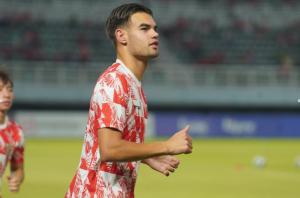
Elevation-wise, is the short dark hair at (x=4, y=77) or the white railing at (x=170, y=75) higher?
the white railing at (x=170, y=75)

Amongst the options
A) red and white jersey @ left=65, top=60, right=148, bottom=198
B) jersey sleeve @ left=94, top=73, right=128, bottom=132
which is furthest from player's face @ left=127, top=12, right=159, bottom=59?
jersey sleeve @ left=94, top=73, right=128, bottom=132

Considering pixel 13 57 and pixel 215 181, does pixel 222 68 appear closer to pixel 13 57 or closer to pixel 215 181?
pixel 13 57

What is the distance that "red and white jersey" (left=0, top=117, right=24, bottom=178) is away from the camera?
8.05 m

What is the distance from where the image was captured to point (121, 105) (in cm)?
512

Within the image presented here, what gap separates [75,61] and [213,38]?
8473mm

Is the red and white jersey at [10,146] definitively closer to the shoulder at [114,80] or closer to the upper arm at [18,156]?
the upper arm at [18,156]

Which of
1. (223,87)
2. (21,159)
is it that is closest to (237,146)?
(223,87)

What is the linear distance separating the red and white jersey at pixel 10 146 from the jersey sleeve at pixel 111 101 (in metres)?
3.15

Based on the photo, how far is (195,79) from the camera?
40219mm

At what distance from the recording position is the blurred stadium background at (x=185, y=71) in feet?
118

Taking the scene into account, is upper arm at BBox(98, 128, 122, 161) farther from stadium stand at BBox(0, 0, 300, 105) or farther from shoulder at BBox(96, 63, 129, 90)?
stadium stand at BBox(0, 0, 300, 105)

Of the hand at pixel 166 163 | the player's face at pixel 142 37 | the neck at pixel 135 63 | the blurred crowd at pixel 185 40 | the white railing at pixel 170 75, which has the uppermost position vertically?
the blurred crowd at pixel 185 40

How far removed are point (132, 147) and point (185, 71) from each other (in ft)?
114

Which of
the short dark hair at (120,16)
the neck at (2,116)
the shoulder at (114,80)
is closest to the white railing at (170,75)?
the neck at (2,116)
